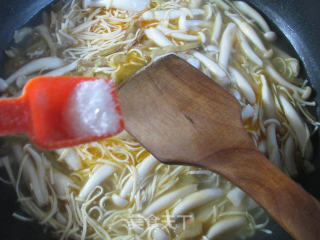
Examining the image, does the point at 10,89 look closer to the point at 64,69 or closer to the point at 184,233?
the point at 64,69

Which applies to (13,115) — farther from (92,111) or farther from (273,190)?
(273,190)

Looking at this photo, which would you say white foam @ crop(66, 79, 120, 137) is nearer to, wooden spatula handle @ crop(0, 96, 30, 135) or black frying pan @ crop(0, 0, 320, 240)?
wooden spatula handle @ crop(0, 96, 30, 135)

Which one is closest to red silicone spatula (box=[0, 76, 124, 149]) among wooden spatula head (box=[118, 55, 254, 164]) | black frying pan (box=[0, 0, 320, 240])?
wooden spatula head (box=[118, 55, 254, 164])

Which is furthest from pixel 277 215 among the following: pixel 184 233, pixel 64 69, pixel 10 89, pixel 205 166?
pixel 10 89

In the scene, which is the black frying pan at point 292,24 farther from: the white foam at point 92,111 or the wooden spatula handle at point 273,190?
the white foam at point 92,111

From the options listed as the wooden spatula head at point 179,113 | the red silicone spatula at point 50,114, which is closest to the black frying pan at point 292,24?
the wooden spatula head at point 179,113
